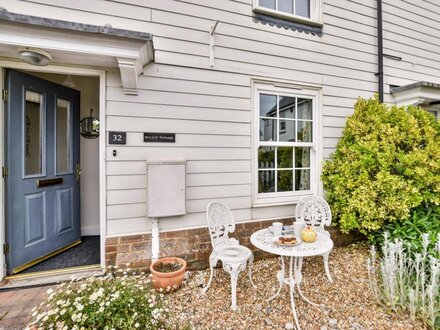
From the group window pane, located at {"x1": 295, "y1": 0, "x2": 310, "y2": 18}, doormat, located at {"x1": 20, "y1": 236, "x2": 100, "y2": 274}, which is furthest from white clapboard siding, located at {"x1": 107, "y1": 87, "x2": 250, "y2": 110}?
doormat, located at {"x1": 20, "y1": 236, "x2": 100, "y2": 274}

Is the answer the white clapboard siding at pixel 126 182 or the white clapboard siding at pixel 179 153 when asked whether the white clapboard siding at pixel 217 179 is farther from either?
the white clapboard siding at pixel 126 182

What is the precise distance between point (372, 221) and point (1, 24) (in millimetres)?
4802

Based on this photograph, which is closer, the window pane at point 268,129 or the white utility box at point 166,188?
the white utility box at point 166,188

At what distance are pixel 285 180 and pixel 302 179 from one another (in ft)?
1.16

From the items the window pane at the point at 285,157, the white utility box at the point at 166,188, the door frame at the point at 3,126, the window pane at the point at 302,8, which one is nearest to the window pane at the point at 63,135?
the door frame at the point at 3,126

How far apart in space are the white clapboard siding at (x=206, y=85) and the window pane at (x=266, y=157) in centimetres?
29

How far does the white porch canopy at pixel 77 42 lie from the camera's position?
6.47 ft

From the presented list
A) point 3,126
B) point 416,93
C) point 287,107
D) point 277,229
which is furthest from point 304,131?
point 3,126

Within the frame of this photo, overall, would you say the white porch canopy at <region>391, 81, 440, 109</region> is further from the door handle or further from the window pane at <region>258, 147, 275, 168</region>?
the door handle

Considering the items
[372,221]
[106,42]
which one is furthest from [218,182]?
[372,221]

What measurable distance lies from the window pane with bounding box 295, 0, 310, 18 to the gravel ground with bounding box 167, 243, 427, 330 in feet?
13.4

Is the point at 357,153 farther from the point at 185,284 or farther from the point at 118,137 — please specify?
the point at 118,137

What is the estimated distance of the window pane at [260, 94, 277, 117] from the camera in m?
3.51

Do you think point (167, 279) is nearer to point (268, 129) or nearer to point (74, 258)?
point (74, 258)
